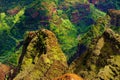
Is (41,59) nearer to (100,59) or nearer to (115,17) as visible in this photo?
(100,59)

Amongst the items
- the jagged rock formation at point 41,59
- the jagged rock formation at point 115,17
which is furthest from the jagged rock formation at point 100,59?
the jagged rock formation at point 115,17

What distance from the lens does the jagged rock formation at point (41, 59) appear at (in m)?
42.0

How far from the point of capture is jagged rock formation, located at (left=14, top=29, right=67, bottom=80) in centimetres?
4203

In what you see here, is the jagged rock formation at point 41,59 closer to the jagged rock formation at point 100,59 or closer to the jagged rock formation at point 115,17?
the jagged rock formation at point 100,59

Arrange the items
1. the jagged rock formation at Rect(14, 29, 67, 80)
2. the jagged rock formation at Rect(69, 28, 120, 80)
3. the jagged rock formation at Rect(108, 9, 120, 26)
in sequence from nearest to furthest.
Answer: the jagged rock formation at Rect(69, 28, 120, 80), the jagged rock formation at Rect(14, 29, 67, 80), the jagged rock formation at Rect(108, 9, 120, 26)

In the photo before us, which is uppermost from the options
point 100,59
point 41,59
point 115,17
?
point 100,59

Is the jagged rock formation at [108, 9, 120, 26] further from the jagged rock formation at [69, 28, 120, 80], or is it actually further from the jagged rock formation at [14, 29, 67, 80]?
the jagged rock formation at [69, 28, 120, 80]

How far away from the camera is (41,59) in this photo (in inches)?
1731

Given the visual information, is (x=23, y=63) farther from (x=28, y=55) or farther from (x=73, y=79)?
(x=73, y=79)

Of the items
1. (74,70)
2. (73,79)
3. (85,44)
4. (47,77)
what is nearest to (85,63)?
(74,70)

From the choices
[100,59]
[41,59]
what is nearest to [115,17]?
[41,59]

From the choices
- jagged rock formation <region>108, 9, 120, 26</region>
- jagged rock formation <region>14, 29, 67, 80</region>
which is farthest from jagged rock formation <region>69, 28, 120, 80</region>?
jagged rock formation <region>108, 9, 120, 26</region>

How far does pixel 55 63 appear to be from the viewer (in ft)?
141

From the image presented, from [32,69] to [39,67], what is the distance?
0.81 meters
